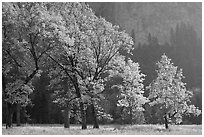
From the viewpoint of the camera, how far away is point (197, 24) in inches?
2121

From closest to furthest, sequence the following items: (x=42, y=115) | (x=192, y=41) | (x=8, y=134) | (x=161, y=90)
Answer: (x=8, y=134)
(x=161, y=90)
(x=42, y=115)
(x=192, y=41)

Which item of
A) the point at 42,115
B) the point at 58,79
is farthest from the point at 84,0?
the point at 42,115

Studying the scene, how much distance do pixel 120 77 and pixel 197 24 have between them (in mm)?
31100

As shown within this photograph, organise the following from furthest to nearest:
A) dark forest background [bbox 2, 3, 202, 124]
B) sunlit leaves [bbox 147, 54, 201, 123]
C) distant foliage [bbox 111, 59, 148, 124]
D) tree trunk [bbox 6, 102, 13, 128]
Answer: dark forest background [bbox 2, 3, 202, 124] < distant foliage [bbox 111, 59, 148, 124] < sunlit leaves [bbox 147, 54, 201, 123] < tree trunk [bbox 6, 102, 13, 128]

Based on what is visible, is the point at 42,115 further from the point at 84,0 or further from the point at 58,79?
the point at 84,0

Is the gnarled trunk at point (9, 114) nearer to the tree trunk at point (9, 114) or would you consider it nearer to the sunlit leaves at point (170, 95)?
the tree trunk at point (9, 114)

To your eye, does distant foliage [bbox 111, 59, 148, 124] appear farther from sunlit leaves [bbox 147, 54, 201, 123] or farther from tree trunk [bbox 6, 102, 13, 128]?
tree trunk [bbox 6, 102, 13, 128]

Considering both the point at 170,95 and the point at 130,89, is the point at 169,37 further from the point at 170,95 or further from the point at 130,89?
the point at 170,95

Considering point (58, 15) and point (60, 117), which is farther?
point (60, 117)

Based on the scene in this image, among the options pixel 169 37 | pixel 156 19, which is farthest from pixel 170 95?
pixel 169 37

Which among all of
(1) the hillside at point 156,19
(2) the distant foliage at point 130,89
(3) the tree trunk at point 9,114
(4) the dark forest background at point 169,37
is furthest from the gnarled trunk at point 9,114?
(1) the hillside at point 156,19

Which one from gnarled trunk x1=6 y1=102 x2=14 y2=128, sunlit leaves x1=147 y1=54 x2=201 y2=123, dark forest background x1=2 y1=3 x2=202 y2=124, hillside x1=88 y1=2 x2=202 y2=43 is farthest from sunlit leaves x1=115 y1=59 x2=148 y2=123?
hillside x1=88 y1=2 x2=202 y2=43

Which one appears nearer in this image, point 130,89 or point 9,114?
point 9,114

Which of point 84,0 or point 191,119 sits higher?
point 84,0
